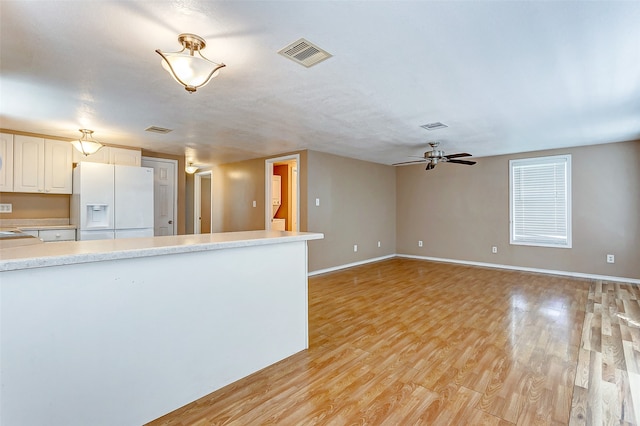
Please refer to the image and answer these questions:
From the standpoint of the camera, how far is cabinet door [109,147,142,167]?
4969mm

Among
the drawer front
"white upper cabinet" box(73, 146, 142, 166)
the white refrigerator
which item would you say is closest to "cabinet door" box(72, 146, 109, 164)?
Answer: "white upper cabinet" box(73, 146, 142, 166)

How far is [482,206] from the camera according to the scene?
20.6 feet

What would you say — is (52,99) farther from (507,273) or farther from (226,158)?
(507,273)

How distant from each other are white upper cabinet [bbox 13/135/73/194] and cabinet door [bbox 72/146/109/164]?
0.26 ft

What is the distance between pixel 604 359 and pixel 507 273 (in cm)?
341

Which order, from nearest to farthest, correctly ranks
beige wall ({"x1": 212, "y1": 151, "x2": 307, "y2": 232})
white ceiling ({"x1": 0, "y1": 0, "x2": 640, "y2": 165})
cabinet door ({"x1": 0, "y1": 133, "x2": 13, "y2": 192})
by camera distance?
1. white ceiling ({"x1": 0, "y1": 0, "x2": 640, "y2": 165})
2. cabinet door ({"x1": 0, "y1": 133, "x2": 13, "y2": 192})
3. beige wall ({"x1": 212, "y1": 151, "x2": 307, "y2": 232})

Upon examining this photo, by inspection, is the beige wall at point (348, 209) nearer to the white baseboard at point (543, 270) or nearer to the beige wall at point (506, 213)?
the beige wall at point (506, 213)

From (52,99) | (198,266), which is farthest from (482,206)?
(52,99)

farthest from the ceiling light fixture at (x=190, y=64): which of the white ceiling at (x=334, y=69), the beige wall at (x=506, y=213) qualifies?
the beige wall at (x=506, y=213)

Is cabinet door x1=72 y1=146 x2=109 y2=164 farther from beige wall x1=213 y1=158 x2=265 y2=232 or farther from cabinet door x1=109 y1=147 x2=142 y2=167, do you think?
beige wall x1=213 y1=158 x2=265 y2=232

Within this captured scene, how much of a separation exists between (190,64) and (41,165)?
398cm

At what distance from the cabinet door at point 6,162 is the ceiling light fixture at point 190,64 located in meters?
3.71

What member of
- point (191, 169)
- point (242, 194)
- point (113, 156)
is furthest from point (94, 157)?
point (191, 169)

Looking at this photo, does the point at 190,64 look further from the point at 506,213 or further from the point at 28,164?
the point at 506,213
